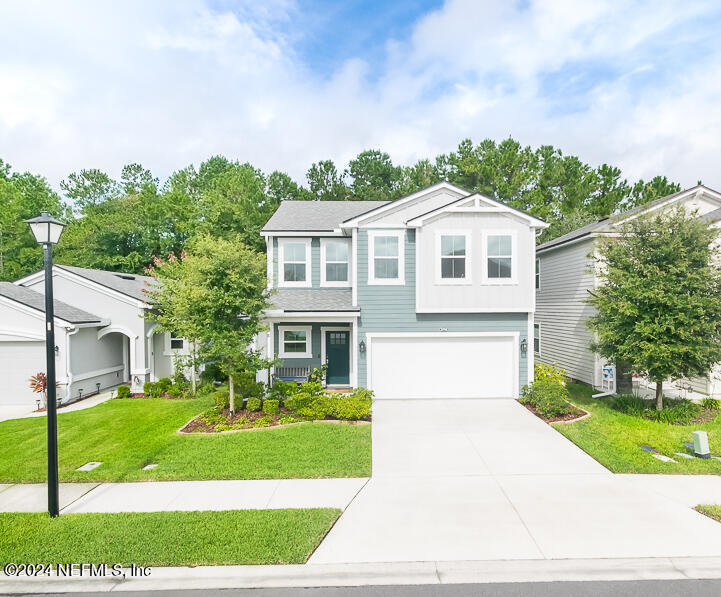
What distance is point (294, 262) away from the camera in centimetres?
1477

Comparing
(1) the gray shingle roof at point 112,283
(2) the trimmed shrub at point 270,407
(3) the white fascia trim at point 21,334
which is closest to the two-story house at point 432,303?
(2) the trimmed shrub at point 270,407

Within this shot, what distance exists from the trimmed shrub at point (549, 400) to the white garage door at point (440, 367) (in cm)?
149

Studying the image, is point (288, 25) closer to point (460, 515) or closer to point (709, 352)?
point (460, 515)

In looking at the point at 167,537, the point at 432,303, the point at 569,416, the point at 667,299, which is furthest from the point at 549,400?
the point at 167,537

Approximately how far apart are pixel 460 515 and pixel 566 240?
497 inches

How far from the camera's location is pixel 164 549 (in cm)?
505

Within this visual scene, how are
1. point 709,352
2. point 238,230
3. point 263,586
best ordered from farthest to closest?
point 238,230 → point 709,352 → point 263,586

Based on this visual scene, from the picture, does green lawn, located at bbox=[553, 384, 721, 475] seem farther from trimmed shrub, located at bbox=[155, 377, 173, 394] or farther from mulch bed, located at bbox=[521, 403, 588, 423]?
trimmed shrub, located at bbox=[155, 377, 173, 394]

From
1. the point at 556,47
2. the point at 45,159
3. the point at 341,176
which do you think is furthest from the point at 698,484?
the point at 45,159

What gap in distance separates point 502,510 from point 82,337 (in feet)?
48.6

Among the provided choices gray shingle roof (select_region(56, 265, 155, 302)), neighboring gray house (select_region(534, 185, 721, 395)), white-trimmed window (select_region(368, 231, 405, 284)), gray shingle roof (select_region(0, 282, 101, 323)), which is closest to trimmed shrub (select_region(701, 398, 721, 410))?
neighboring gray house (select_region(534, 185, 721, 395))

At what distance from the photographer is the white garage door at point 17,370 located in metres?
13.8

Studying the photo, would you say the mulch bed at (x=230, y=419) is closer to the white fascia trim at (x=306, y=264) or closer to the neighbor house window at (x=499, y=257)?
the white fascia trim at (x=306, y=264)

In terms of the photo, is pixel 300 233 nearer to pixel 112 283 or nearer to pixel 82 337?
pixel 112 283
